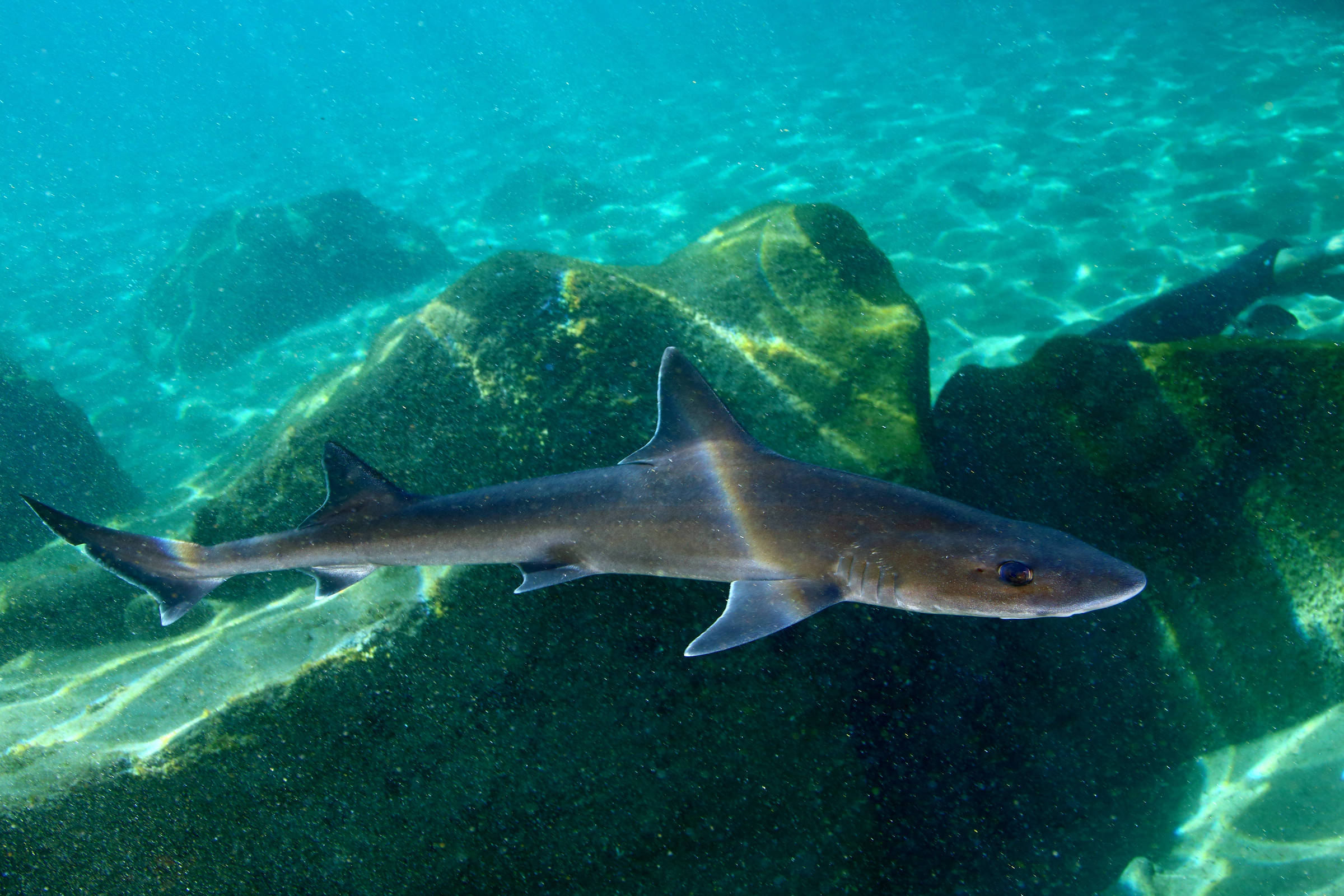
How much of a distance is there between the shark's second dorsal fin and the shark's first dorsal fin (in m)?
1.27

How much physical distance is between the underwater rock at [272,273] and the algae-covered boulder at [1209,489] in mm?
17482

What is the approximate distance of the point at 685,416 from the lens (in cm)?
309

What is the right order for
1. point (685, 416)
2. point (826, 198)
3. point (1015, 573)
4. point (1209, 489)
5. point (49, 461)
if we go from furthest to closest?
point (826, 198) → point (49, 461) → point (1209, 489) → point (685, 416) → point (1015, 573)

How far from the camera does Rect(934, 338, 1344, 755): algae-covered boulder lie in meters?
4.01

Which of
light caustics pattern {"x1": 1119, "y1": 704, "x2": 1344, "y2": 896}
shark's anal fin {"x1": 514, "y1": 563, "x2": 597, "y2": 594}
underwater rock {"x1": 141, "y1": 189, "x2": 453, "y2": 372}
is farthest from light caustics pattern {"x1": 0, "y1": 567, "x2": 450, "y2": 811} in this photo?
underwater rock {"x1": 141, "y1": 189, "x2": 453, "y2": 372}

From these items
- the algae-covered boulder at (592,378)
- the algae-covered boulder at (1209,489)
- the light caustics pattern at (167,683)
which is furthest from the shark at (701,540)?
the algae-covered boulder at (1209,489)

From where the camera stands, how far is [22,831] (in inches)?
120

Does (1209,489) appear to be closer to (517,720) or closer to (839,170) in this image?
(517,720)

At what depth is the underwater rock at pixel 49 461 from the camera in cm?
1034

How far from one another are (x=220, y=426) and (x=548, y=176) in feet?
46.9

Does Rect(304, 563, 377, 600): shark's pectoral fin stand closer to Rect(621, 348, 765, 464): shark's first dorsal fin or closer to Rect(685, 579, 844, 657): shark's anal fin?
Rect(621, 348, 765, 464): shark's first dorsal fin

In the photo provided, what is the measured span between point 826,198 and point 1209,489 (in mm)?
13857

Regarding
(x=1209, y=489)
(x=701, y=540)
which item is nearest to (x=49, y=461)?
(x=701, y=540)

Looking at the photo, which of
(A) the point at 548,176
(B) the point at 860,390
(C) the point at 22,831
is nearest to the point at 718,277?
(B) the point at 860,390
